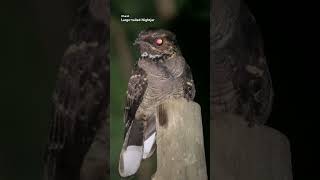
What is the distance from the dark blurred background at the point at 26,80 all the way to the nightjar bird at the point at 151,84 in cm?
29

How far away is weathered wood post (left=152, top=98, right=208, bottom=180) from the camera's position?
1.39 metres

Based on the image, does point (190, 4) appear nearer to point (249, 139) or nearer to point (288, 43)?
point (288, 43)

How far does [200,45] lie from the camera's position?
1.46m

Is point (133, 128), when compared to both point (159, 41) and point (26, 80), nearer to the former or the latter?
point (159, 41)

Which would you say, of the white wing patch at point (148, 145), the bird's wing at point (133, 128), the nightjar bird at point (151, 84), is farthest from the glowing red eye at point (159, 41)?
the white wing patch at point (148, 145)

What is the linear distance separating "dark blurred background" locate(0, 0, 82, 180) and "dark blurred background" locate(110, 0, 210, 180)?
0.21 metres

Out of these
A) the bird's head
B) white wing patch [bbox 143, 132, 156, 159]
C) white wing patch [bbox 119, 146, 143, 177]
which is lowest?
white wing patch [bbox 119, 146, 143, 177]

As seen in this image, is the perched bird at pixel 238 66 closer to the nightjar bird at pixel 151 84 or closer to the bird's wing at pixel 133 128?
the nightjar bird at pixel 151 84

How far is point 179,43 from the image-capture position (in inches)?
57.2

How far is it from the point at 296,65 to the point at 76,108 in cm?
79

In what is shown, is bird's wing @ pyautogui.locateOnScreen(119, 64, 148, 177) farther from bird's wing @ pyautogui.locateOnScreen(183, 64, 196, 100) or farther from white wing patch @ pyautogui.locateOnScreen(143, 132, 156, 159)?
bird's wing @ pyautogui.locateOnScreen(183, 64, 196, 100)

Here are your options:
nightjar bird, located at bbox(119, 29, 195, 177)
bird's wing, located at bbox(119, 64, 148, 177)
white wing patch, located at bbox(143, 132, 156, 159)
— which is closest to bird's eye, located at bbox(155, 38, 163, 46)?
nightjar bird, located at bbox(119, 29, 195, 177)

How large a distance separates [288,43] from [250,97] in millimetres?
232

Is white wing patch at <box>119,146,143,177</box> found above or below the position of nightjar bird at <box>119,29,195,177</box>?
below
